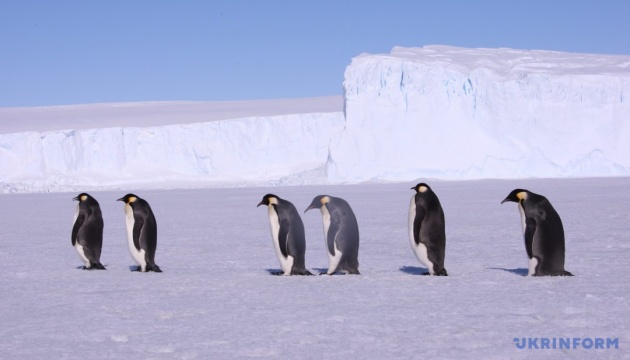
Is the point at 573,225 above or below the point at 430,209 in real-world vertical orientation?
below

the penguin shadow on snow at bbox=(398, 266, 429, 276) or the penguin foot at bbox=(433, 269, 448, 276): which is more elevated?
the penguin foot at bbox=(433, 269, 448, 276)

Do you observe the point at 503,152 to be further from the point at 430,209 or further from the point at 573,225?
the point at 430,209

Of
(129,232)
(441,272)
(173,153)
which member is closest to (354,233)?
(441,272)

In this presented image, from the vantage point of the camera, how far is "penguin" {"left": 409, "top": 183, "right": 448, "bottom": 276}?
5.18 metres

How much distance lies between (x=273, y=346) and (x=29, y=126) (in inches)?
1748

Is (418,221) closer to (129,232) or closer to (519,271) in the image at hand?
(519,271)

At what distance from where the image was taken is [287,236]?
518 centimetres

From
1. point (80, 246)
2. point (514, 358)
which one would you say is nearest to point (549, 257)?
point (514, 358)

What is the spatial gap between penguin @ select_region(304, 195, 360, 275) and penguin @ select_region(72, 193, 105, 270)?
175 cm

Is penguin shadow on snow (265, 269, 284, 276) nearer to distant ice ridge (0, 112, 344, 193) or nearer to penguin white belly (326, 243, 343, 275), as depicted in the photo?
penguin white belly (326, 243, 343, 275)

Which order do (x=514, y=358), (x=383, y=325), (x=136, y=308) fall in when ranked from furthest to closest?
1. (x=136, y=308)
2. (x=383, y=325)
3. (x=514, y=358)

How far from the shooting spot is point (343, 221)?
17.3 feet
